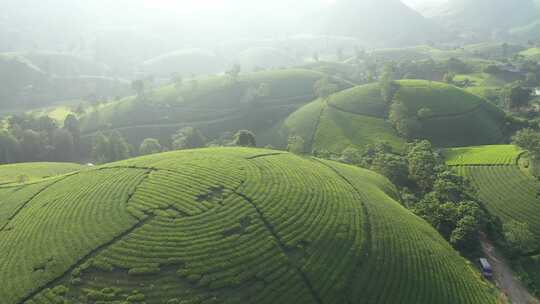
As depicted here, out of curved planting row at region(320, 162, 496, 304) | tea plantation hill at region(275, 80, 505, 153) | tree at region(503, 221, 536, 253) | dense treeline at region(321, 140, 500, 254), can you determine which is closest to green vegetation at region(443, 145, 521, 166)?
dense treeline at region(321, 140, 500, 254)

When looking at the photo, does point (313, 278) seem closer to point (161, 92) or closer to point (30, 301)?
point (30, 301)

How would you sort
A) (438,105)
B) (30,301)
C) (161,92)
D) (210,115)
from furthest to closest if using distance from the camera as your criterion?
(161,92)
(210,115)
(438,105)
(30,301)

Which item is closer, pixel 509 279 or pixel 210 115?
pixel 509 279

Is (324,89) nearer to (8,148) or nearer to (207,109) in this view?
(207,109)

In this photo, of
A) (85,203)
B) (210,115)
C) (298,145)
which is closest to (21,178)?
(85,203)

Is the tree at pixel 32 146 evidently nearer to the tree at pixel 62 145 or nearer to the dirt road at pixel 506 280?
the tree at pixel 62 145

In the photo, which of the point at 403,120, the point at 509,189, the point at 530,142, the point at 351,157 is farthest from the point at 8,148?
the point at 530,142

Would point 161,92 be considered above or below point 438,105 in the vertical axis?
above

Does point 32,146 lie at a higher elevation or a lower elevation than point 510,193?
higher
